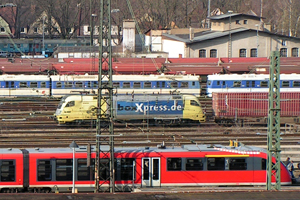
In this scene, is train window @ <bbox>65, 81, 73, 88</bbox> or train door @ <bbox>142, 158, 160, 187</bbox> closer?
train door @ <bbox>142, 158, 160, 187</bbox>

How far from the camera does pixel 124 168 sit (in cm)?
1619

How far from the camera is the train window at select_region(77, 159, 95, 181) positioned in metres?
15.9

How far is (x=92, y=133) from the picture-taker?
2381 cm

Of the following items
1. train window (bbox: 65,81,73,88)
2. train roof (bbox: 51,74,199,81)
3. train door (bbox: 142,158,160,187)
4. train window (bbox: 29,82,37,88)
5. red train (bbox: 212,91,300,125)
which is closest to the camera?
train door (bbox: 142,158,160,187)

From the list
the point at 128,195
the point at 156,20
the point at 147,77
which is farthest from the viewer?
the point at 156,20

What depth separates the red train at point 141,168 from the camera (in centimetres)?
1567

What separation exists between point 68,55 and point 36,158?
3849 centimetres

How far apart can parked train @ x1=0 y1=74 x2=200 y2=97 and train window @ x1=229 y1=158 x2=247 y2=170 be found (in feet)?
56.1

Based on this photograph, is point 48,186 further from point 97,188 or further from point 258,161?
point 258,161

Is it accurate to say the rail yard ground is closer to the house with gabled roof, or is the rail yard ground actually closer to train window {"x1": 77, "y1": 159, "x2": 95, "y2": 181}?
train window {"x1": 77, "y1": 159, "x2": 95, "y2": 181}

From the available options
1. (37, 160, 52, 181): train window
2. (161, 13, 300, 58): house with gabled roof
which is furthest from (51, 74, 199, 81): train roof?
(37, 160, 52, 181): train window

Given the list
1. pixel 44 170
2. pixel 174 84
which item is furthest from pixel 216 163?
pixel 174 84

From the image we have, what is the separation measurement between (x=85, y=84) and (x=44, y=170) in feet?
60.4

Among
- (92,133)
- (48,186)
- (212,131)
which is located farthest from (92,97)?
(48,186)
